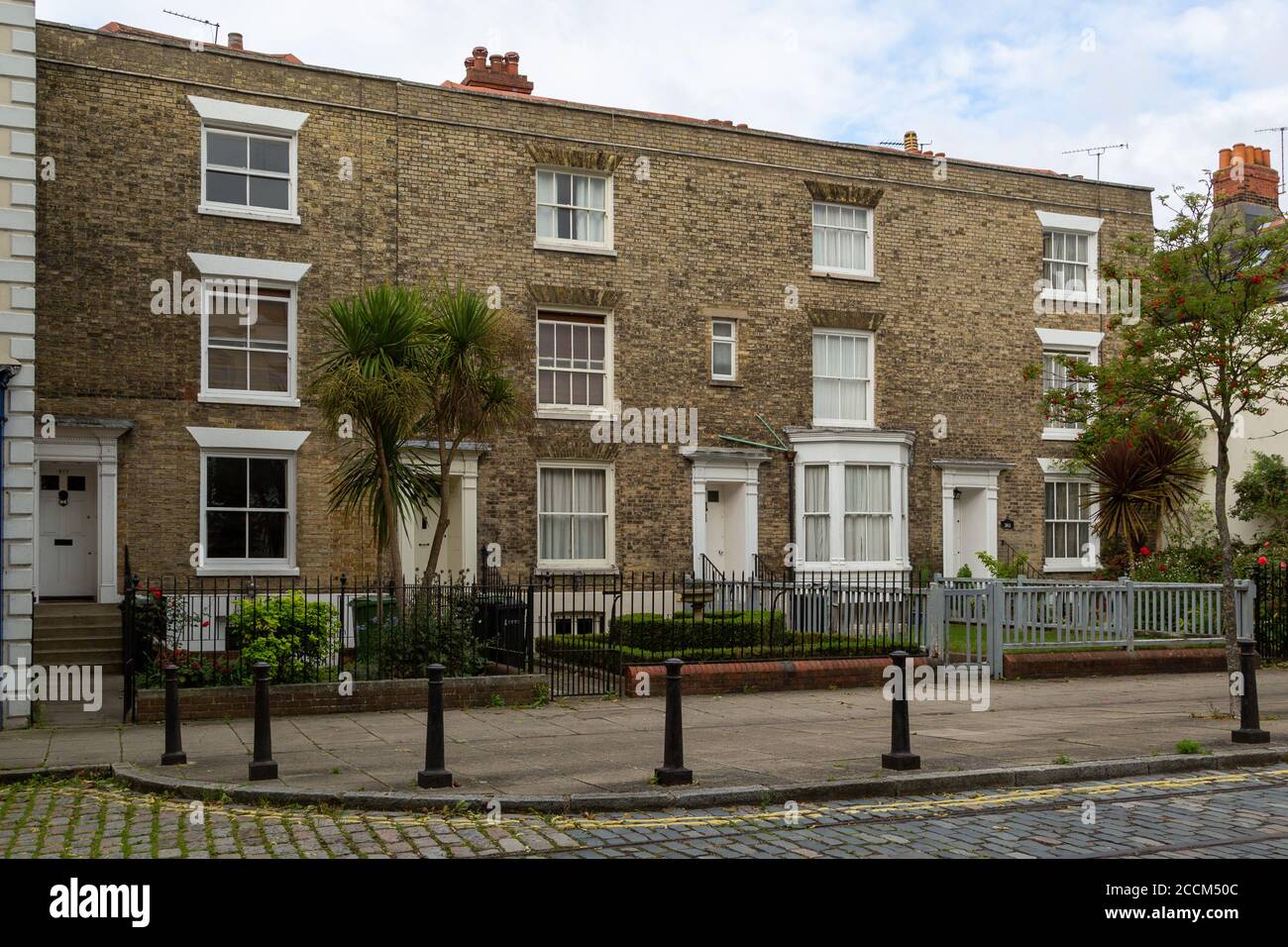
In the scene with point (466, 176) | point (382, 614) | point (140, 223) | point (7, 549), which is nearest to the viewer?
point (7, 549)

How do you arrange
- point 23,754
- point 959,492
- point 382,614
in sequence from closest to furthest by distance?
point 23,754 → point 382,614 → point 959,492

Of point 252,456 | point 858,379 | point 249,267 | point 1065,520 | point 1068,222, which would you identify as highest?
point 1068,222

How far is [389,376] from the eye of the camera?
53.7ft

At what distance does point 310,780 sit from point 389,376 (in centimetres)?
750

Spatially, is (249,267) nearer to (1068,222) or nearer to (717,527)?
(717,527)

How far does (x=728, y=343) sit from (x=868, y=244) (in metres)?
4.22

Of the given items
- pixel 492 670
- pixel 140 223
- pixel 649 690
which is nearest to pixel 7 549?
pixel 492 670

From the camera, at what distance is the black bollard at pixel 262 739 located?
9.92 m

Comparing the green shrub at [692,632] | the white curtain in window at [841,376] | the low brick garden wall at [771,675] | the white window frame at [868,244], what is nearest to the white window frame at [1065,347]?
the white window frame at [868,244]

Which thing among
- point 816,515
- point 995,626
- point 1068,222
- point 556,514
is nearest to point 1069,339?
point 1068,222

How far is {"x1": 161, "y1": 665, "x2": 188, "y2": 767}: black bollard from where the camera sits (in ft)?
35.3

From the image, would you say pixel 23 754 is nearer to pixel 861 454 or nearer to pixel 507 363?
pixel 507 363

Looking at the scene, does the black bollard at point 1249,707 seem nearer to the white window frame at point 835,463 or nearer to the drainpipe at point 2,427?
the drainpipe at point 2,427

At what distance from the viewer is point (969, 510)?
27984mm
